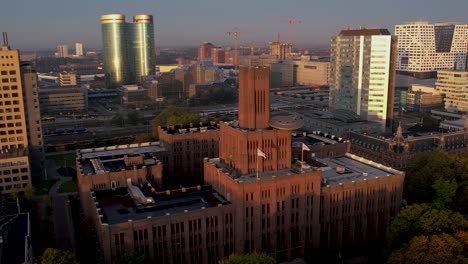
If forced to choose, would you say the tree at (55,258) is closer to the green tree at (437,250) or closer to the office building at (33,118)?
the green tree at (437,250)

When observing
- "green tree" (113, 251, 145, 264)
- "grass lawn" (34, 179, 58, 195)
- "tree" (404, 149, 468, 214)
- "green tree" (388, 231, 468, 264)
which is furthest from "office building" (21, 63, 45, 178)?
"green tree" (388, 231, 468, 264)

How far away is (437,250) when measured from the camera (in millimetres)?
62906

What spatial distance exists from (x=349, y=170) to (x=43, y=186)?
3570 inches

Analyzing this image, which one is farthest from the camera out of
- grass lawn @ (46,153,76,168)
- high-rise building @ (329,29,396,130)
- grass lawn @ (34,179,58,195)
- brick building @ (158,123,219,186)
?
high-rise building @ (329,29,396,130)

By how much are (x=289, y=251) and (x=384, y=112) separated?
110 metres

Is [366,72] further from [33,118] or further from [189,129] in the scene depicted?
[33,118]

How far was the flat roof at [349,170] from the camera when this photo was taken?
8912 centimetres

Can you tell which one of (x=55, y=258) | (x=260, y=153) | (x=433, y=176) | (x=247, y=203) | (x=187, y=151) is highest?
(x=260, y=153)

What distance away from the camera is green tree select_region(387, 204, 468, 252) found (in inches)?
2783

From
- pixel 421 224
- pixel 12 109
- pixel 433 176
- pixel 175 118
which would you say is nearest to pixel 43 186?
pixel 12 109

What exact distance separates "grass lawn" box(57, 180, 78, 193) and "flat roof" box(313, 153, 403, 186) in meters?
72.6

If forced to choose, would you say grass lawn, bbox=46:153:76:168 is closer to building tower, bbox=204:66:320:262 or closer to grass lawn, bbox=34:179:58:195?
grass lawn, bbox=34:179:58:195

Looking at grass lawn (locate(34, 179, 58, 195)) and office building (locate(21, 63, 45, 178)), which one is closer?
grass lawn (locate(34, 179, 58, 195))

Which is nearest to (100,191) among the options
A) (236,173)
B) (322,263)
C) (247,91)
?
(236,173)
